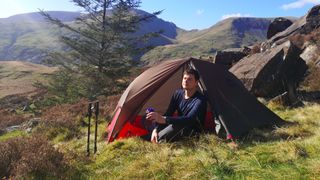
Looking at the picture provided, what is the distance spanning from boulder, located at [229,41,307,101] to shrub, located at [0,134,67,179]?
7790mm

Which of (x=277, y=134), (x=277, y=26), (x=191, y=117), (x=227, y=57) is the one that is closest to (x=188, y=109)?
(x=191, y=117)

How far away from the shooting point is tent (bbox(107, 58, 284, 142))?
27.9ft

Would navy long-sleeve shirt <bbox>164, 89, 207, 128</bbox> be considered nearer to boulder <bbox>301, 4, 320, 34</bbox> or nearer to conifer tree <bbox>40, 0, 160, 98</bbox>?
conifer tree <bbox>40, 0, 160, 98</bbox>

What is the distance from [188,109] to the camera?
321 inches

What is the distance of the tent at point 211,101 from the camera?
27.9ft

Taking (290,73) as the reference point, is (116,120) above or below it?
below

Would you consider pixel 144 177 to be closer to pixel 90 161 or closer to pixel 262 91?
pixel 90 161

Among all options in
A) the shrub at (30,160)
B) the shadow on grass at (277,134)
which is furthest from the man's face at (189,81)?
the shrub at (30,160)

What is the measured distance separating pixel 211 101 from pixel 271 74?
210 inches

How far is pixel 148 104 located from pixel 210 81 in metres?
2.47

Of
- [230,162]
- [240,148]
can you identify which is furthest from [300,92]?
[230,162]

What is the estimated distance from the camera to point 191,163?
6.29m

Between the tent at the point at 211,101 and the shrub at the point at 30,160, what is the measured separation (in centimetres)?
207

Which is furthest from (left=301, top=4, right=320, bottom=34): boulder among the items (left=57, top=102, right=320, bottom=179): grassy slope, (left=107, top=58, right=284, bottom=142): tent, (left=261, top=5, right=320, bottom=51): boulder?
(left=57, top=102, right=320, bottom=179): grassy slope
